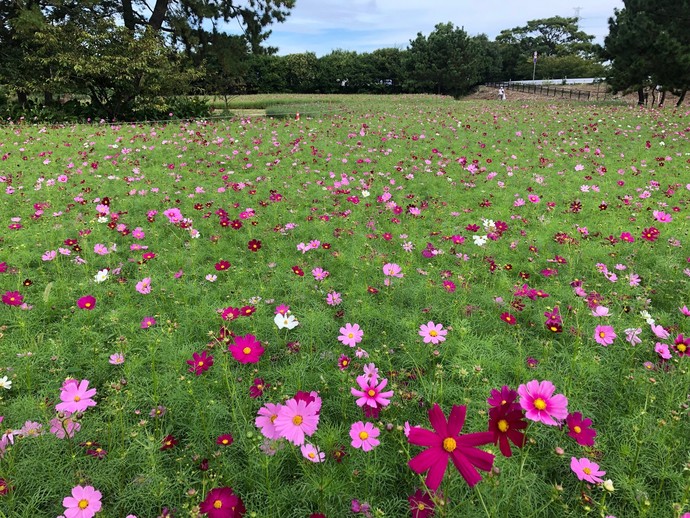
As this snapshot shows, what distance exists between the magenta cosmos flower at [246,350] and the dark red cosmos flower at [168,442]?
41 cm

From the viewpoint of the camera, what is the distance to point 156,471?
4.61 feet

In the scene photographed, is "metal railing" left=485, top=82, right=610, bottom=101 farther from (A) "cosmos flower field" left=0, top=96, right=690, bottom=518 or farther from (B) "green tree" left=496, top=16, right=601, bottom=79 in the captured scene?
(A) "cosmos flower field" left=0, top=96, right=690, bottom=518

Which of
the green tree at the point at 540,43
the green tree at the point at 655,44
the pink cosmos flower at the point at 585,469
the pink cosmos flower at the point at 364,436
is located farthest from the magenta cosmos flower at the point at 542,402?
the green tree at the point at 540,43

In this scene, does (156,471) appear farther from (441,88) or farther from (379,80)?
(379,80)

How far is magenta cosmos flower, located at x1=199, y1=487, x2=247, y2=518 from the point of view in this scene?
1016 mm

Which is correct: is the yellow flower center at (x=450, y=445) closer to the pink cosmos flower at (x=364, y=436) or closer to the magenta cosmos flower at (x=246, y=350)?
the pink cosmos flower at (x=364, y=436)

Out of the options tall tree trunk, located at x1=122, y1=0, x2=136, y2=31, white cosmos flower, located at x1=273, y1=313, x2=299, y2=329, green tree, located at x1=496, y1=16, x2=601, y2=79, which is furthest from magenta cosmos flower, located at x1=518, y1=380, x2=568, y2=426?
green tree, located at x1=496, y1=16, x2=601, y2=79

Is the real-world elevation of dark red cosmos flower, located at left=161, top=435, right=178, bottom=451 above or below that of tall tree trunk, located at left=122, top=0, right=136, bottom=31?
below

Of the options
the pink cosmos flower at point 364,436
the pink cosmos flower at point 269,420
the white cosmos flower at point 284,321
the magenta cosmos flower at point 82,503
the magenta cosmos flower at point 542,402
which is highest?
the magenta cosmos flower at point 542,402

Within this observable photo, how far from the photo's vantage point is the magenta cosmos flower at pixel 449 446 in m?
0.83

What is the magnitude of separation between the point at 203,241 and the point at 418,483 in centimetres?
281

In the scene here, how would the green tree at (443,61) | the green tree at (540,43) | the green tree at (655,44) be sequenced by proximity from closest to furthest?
1. the green tree at (655,44)
2. the green tree at (443,61)
3. the green tree at (540,43)

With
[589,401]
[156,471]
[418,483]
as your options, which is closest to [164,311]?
[156,471]

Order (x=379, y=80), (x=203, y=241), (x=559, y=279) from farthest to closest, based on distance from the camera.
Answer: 1. (x=379, y=80)
2. (x=203, y=241)
3. (x=559, y=279)
